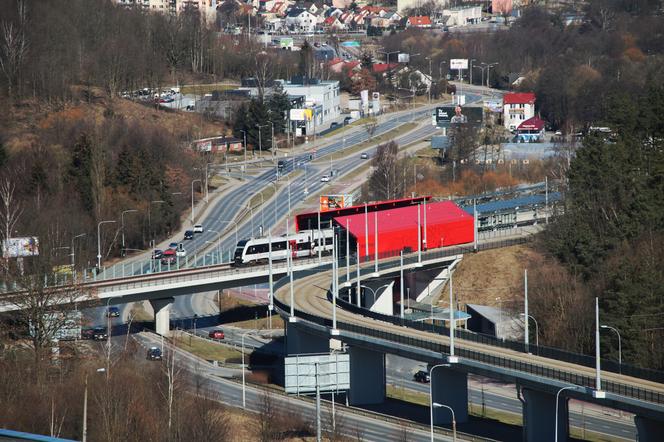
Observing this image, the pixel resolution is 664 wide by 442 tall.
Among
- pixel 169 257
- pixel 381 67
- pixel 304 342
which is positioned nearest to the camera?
pixel 304 342

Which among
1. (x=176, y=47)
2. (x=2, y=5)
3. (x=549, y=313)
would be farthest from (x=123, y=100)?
(x=549, y=313)

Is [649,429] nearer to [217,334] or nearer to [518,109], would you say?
[217,334]

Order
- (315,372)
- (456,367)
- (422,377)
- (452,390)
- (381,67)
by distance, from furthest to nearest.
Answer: (381,67) → (422,377) → (452,390) → (456,367) → (315,372)

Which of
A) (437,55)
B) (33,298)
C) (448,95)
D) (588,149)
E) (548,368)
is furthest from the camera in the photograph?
(437,55)

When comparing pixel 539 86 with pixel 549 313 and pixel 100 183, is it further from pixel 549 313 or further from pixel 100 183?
pixel 549 313

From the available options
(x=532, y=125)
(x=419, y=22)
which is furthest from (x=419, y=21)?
(x=532, y=125)

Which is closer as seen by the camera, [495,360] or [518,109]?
[495,360]
